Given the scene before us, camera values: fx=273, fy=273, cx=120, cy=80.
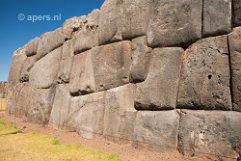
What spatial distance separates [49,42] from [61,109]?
2.46 meters

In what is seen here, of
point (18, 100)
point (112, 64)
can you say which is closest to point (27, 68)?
point (18, 100)

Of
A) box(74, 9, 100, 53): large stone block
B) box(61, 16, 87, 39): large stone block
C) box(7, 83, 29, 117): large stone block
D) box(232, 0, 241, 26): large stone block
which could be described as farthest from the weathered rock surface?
box(232, 0, 241, 26): large stone block

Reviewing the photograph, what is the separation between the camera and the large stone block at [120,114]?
511 centimetres

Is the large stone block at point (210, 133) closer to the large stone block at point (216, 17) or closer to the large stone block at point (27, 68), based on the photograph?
the large stone block at point (216, 17)

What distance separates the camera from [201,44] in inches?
165

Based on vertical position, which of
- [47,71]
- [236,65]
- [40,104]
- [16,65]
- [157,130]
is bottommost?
[157,130]

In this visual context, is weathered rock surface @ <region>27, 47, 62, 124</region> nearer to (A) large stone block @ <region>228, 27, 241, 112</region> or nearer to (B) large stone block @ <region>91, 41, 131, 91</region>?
(B) large stone block @ <region>91, 41, 131, 91</region>

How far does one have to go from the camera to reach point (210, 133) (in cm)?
389

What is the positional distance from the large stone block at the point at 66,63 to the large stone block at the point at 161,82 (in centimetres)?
293

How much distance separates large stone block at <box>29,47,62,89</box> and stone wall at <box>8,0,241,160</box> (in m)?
0.22

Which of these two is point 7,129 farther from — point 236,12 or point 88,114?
point 236,12

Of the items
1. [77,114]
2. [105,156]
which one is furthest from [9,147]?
[105,156]

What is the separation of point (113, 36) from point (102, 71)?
2.62 ft

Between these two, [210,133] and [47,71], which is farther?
[47,71]
